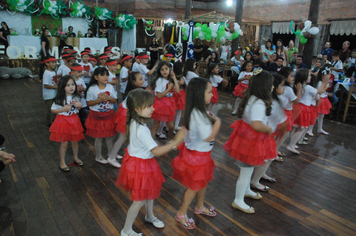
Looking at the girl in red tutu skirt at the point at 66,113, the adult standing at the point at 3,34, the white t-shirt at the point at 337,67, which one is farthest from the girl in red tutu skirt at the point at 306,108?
the adult standing at the point at 3,34

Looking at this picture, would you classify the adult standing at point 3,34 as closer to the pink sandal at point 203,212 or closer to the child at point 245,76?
the child at point 245,76

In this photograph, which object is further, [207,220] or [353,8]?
[353,8]

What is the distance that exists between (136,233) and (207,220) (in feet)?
2.35

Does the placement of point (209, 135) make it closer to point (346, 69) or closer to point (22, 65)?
point (346, 69)

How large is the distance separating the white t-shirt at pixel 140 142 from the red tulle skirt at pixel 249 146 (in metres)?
0.91

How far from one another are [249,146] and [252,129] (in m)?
0.16

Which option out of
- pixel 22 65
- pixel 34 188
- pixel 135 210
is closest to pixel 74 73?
pixel 34 188

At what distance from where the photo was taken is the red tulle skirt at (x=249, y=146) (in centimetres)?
245

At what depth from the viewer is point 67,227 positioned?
2418 millimetres

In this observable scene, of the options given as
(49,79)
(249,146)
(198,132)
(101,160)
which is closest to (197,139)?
(198,132)

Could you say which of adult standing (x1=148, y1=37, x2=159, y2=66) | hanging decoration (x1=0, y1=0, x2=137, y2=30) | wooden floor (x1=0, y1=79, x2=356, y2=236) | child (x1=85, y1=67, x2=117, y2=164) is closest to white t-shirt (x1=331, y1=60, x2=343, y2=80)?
wooden floor (x1=0, y1=79, x2=356, y2=236)

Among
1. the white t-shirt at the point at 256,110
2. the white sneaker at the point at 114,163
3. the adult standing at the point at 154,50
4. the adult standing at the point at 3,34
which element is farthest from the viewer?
the adult standing at the point at 154,50

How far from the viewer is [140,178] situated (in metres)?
2.06

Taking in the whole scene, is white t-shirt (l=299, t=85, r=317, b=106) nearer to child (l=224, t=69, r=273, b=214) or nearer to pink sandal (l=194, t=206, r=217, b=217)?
child (l=224, t=69, r=273, b=214)
